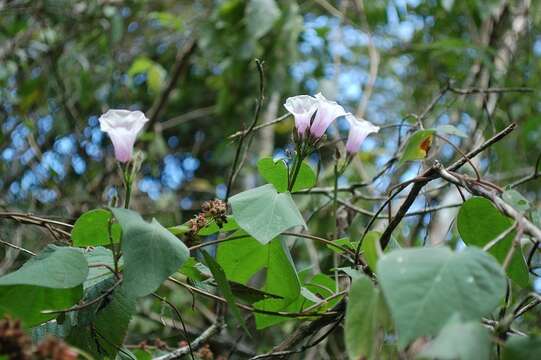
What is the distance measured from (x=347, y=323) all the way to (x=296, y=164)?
344 millimetres

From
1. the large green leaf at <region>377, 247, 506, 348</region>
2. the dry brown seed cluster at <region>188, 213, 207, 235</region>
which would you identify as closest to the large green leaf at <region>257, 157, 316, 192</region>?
the dry brown seed cluster at <region>188, 213, 207, 235</region>

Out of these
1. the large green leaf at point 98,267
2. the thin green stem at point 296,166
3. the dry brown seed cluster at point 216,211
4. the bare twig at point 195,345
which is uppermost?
the thin green stem at point 296,166

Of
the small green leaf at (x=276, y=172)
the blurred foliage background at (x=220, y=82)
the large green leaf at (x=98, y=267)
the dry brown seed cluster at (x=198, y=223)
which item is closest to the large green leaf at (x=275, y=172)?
the small green leaf at (x=276, y=172)

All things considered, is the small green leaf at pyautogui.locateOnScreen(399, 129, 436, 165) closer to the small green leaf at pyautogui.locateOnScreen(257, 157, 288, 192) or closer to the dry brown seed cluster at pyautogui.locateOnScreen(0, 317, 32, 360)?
the small green leaf at pyautogui.locateOnScreen(257, 157, 288, 192)

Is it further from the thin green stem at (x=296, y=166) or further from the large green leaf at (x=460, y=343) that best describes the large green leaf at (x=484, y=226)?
the large green leaf at (x=460, y=343)

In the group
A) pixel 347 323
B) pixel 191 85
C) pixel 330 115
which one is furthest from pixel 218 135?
pixel 347 323

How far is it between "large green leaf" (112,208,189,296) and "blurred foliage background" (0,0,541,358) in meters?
1.00

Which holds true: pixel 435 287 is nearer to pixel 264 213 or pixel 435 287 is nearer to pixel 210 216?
pixel 264 213

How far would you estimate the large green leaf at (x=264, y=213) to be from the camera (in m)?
0.74

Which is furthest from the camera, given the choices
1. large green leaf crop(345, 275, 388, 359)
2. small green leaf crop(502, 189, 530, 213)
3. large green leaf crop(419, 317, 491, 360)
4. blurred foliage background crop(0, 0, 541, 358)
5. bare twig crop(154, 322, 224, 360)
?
blurred foliage background crop(0, 0, 541, 358)

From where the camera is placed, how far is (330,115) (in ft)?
3.04

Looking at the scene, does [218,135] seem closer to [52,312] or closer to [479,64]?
[479,64]

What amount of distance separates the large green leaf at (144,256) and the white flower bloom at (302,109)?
0.28 meters

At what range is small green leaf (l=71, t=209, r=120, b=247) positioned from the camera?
2.70 feet
